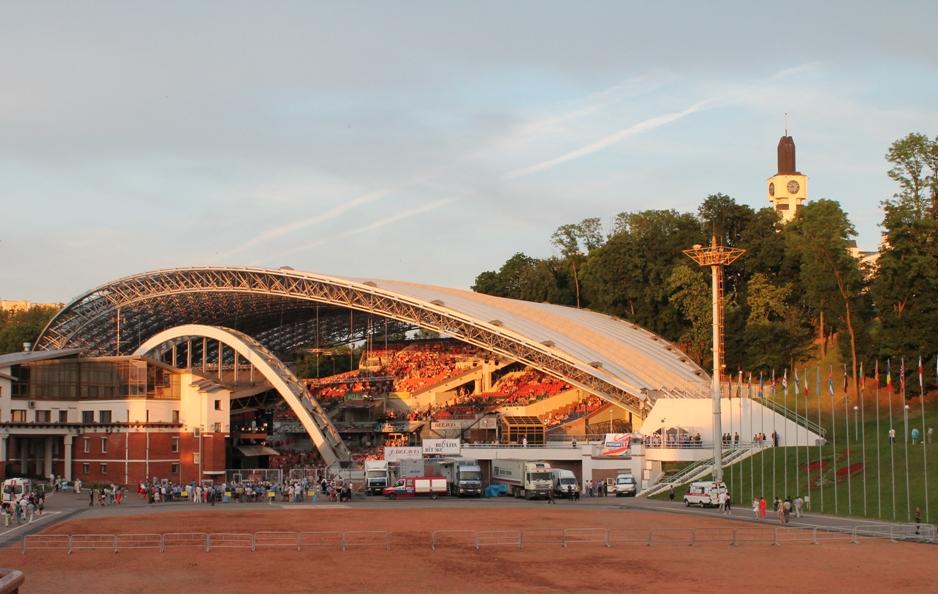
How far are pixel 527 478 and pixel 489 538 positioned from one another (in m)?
25.2

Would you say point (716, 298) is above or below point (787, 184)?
below

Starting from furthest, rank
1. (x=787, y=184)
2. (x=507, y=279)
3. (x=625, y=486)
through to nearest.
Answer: (x=787, y=184) → (x=507, y=279) → (x=625, y=486)

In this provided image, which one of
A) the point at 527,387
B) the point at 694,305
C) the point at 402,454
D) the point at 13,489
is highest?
the point at 694,305

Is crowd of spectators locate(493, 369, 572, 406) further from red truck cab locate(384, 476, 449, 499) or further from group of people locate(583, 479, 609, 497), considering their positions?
red truck cab locate(384, 476, 449, 499)

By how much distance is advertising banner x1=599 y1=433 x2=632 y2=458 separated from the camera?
245 ft

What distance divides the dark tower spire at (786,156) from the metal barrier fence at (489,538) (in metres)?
120

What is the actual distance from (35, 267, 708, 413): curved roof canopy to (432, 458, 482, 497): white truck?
1615 centimetres

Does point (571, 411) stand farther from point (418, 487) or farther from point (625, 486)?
point (418, 487)

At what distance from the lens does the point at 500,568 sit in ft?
115

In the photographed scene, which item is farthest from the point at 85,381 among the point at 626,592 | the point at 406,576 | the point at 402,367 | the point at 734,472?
the point at 626,592

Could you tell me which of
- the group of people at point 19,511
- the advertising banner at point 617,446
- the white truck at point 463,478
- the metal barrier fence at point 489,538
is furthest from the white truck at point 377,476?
the metal barrier fence at point 489,538

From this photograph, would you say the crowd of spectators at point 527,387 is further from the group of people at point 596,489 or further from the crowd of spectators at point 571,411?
the group of people at point 596,489

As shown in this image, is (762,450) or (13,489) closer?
(13,489)

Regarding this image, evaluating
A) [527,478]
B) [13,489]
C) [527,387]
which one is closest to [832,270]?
[527,387]
